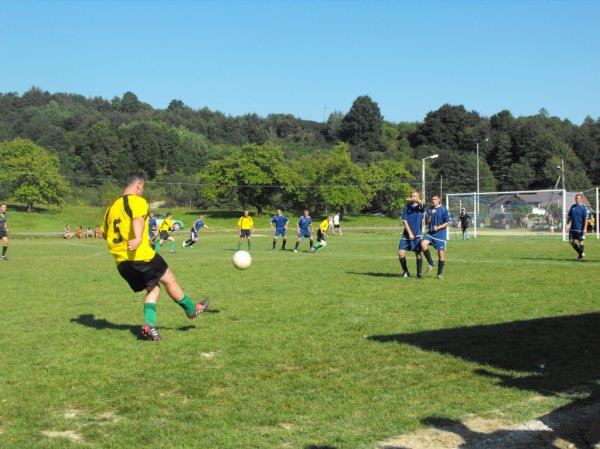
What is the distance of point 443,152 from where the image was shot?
116m

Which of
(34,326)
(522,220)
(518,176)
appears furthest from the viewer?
(518,176)

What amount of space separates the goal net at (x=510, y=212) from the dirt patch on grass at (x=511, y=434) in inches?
1497

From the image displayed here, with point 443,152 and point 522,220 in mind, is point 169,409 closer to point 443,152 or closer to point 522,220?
point 522,220

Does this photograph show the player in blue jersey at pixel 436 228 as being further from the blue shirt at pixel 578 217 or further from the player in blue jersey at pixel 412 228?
the blue shirt at pixel 578 217

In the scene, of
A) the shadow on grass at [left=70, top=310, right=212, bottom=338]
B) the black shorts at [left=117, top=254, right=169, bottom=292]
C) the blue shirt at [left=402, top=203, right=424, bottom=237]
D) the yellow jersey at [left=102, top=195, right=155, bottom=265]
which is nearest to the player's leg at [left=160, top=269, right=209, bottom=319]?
the black shorts at [left=117, top=254, right=169, bottom=292]

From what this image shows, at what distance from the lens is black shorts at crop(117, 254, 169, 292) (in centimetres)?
786

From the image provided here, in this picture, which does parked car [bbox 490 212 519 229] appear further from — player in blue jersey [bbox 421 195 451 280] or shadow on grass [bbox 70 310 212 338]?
shadow on grass [bbox 70 310 212 338]

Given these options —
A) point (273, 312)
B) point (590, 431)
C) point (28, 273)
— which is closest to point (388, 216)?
point (28, 273)

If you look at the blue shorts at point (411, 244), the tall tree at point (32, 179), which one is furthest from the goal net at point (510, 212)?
the tall tree at point (32, 179)

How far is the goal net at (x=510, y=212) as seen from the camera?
139ft

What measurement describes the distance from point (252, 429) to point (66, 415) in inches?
61.8

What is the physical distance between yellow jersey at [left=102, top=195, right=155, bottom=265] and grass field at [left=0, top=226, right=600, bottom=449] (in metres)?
1.10

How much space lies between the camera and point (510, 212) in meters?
44.5

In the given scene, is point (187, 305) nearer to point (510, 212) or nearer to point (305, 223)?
point (305, 223)
